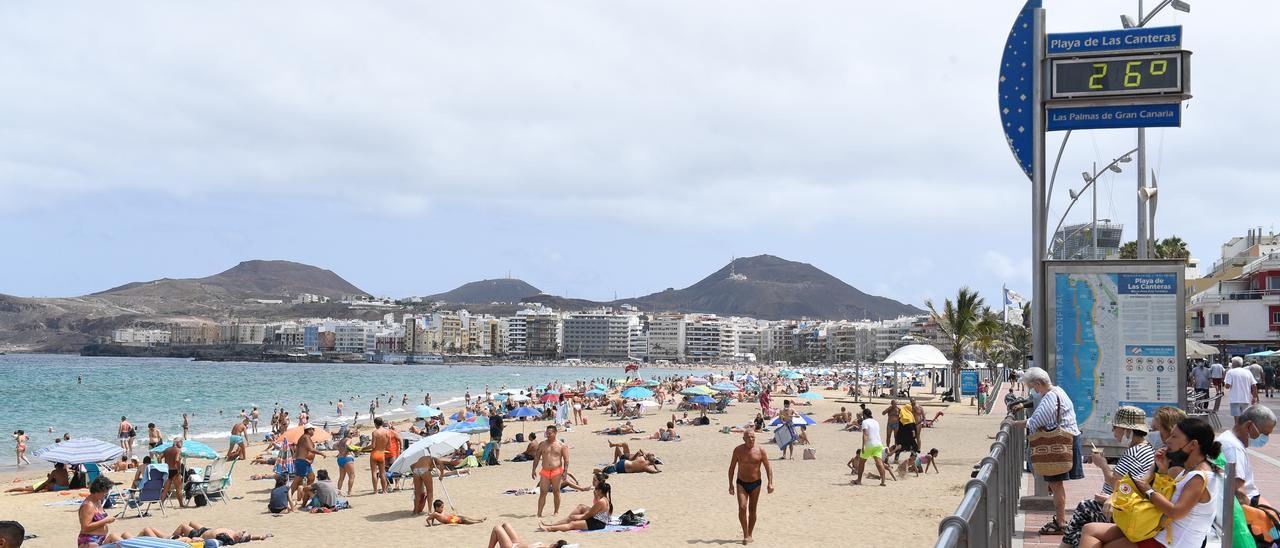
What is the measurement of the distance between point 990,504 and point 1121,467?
3.79ft

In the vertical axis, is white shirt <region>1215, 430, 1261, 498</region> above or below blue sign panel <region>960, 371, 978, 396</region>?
above

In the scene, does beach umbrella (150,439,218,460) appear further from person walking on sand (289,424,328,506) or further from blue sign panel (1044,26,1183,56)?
blue sign panel (1044,26,1183,56)

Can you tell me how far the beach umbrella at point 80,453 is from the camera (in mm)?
14722

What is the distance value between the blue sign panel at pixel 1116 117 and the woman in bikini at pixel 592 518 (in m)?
6.15

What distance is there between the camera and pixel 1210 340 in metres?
44.3

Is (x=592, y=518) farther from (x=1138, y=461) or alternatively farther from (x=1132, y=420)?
(x=1138, y=461)

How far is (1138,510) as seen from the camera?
4.02 meters

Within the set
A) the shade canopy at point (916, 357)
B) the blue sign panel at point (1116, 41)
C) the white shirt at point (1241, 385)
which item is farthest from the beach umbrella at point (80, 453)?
the shade canopy at point (916, 357)

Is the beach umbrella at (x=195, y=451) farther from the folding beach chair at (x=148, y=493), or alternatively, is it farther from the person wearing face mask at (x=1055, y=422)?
the person wearing face mask at (x=1055, y=422)

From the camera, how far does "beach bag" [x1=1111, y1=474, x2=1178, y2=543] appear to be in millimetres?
3971

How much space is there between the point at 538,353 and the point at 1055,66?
19233 centimetres

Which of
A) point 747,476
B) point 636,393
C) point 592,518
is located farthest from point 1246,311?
point 747,476

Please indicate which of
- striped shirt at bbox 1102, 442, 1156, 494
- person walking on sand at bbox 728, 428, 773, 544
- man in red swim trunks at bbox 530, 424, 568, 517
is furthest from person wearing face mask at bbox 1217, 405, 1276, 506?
man in red swim trunks at bbox 530, 424, 568, 517

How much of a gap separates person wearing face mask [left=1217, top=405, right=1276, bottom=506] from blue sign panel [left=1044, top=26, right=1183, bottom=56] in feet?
13.6
